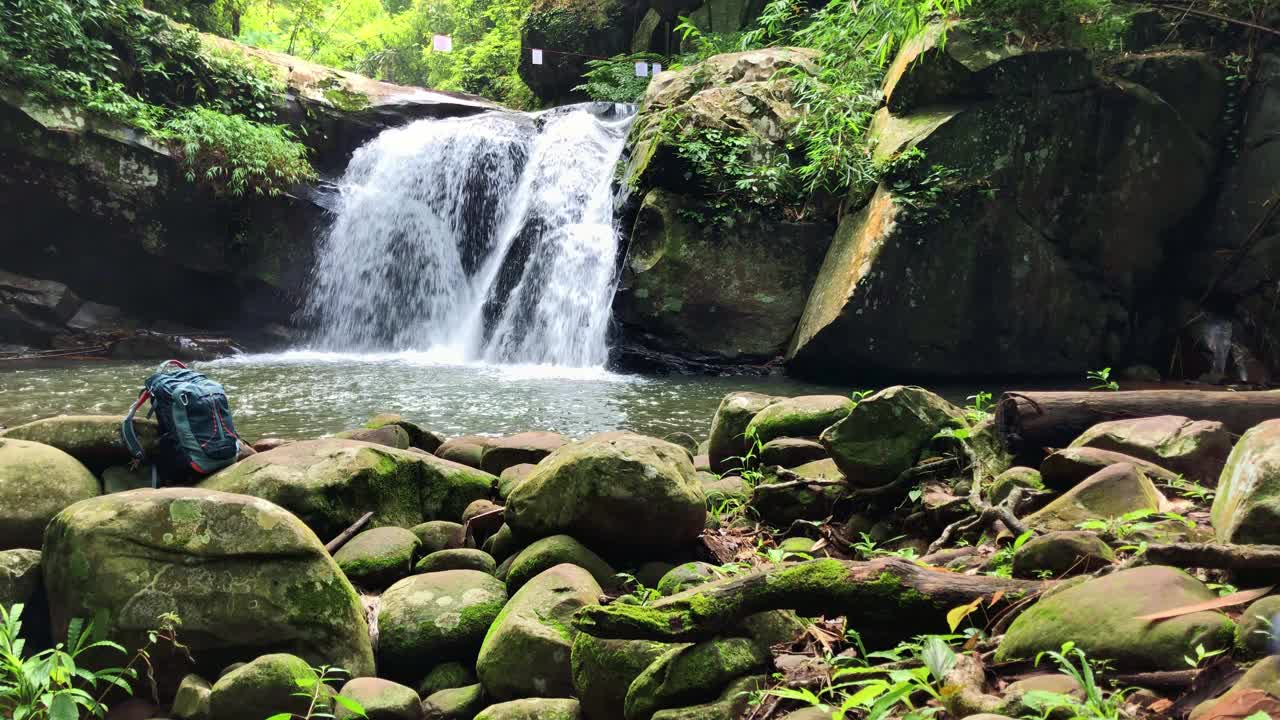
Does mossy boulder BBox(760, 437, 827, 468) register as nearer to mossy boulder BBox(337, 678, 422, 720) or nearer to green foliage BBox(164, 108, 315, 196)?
mossy boulder BBox(337, 678, 422, 720)

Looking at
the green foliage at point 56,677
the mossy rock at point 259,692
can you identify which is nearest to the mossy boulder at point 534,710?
the mossy rock at point 259,692

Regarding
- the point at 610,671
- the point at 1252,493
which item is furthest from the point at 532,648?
the point at 1252,493

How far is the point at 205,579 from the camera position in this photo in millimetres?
2795

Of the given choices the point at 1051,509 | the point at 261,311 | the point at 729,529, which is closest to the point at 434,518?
the point at 729,529

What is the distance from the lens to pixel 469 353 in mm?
11641

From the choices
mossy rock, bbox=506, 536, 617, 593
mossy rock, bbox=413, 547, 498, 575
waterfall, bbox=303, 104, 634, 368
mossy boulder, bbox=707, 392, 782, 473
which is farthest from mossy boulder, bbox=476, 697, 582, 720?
waterfall, bbox=303, 104, 634, 368

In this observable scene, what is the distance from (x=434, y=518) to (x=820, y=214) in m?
7.39

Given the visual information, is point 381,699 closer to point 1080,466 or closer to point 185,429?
point 185,429

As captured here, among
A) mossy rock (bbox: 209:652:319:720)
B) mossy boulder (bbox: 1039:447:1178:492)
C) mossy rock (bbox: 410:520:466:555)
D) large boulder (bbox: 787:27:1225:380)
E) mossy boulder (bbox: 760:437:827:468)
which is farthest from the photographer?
large boulder (bbox: 787:27:1225:380)

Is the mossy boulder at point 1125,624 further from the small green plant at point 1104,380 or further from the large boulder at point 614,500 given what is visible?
the small green plant at point 1104,380

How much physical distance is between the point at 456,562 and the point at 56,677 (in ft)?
4.70

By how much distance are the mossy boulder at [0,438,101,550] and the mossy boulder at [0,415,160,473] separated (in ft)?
0.75

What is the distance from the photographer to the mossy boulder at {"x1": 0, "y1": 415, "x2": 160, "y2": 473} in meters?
3.80

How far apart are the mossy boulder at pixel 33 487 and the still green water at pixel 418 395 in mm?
2634
